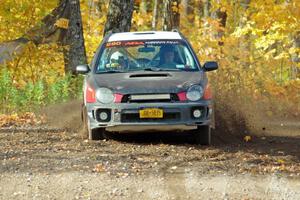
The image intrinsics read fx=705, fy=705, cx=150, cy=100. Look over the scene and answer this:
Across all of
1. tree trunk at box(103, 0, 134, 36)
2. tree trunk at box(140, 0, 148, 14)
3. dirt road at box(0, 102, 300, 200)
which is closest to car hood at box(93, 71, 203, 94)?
dirt road at box(0, 102, 300, 200)

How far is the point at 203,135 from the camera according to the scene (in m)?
10.9

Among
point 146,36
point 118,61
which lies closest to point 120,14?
point 146,36

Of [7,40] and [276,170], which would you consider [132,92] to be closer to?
[276,170]

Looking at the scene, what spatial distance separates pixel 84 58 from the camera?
63.3 ft

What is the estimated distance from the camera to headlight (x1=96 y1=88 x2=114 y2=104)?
1059 cm

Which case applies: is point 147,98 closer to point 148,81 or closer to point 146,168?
point 148,81

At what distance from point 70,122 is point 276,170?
19.6 ft

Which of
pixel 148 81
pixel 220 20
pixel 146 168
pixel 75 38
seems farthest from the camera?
pixel 220 20

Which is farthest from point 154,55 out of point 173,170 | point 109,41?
point 173,170

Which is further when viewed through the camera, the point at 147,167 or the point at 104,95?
the point at 104,95

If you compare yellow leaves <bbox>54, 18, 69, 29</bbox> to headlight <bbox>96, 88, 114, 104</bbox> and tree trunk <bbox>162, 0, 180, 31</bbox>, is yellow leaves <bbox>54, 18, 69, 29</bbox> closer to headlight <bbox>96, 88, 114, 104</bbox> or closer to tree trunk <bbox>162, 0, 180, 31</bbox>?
tree trunk <bbox>162, 0, 180, 31</bbox>

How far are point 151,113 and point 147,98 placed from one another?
236 millimetres

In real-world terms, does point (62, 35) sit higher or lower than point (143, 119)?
higher

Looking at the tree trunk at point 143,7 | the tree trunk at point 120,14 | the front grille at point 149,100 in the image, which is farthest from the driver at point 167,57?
the tree trunk at point 143,7
